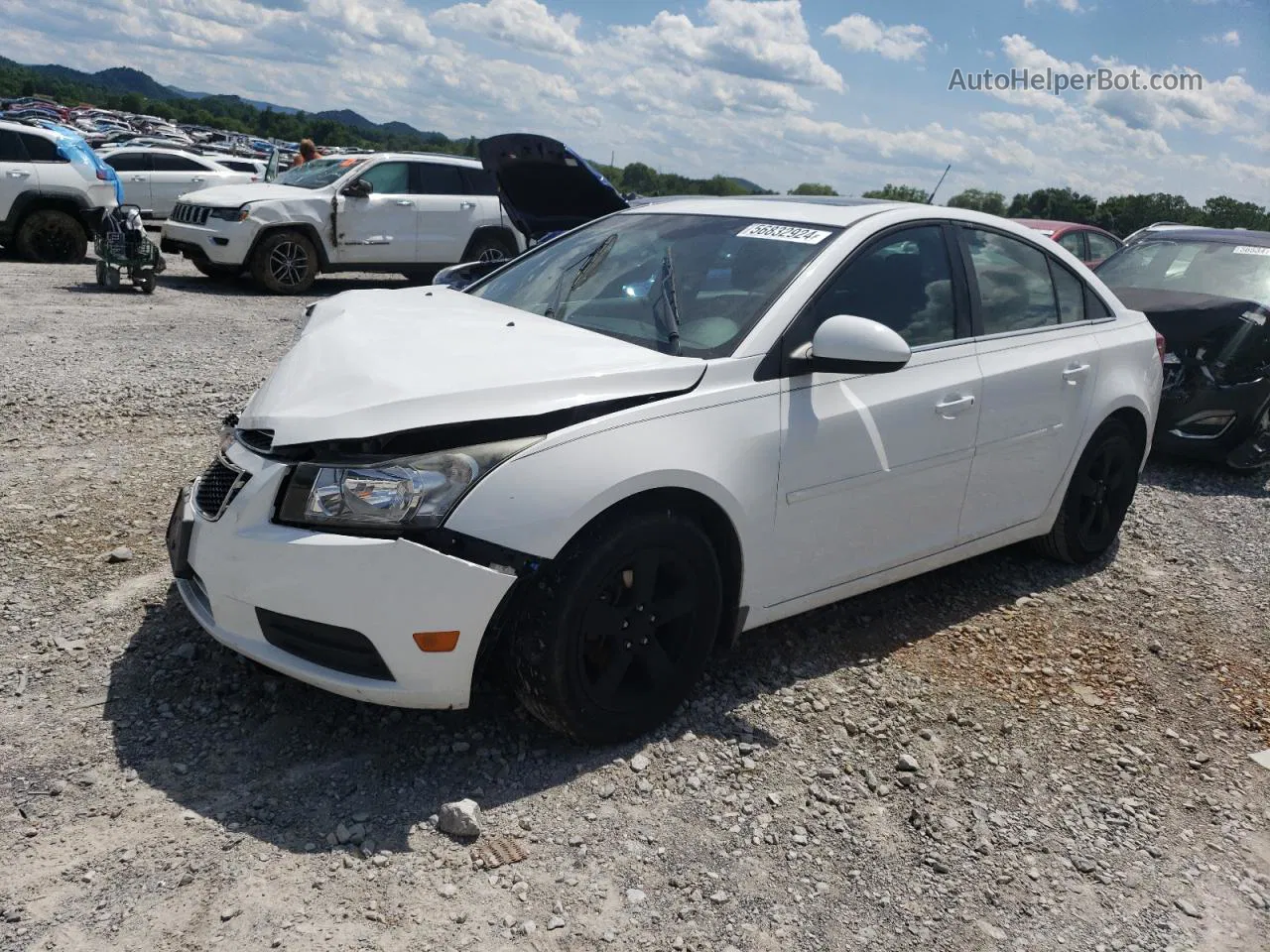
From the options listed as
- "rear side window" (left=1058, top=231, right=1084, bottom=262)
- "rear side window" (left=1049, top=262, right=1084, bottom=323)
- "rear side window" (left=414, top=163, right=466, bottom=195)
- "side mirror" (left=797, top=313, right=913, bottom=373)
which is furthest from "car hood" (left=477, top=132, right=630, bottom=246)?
"rear side window" (left=1058, top=231, right=1084, bottom=262)

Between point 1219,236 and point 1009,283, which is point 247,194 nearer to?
point 1219,236

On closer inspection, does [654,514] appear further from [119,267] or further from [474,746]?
[119,267]

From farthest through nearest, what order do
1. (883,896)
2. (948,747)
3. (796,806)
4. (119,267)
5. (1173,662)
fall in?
(119,267) → (1173,662) → (948,747) → (796,806) → (883,896)

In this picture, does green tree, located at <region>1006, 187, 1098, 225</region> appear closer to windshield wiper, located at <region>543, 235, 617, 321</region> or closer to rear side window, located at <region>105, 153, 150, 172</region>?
rear side window, located at <region>105, 153, 150, 172</region>

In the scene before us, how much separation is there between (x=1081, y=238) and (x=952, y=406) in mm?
9829

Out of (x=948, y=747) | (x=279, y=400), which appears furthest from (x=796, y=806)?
(x=279, y=400)

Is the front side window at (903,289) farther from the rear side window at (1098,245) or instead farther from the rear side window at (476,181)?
the rear side window at (476,181)

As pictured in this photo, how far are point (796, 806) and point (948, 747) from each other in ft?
2.39

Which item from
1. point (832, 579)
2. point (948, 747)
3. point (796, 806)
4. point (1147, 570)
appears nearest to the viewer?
point (796, 806)

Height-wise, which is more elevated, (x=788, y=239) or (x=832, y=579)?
(x=788, y=239)

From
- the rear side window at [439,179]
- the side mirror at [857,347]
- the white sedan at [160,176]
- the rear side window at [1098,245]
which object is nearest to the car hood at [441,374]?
the side mirror at [857,347]

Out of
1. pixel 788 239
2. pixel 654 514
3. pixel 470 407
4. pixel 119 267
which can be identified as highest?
pixel 788 239

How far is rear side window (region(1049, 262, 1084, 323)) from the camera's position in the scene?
4980mm

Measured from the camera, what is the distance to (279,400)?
3.34 metres
